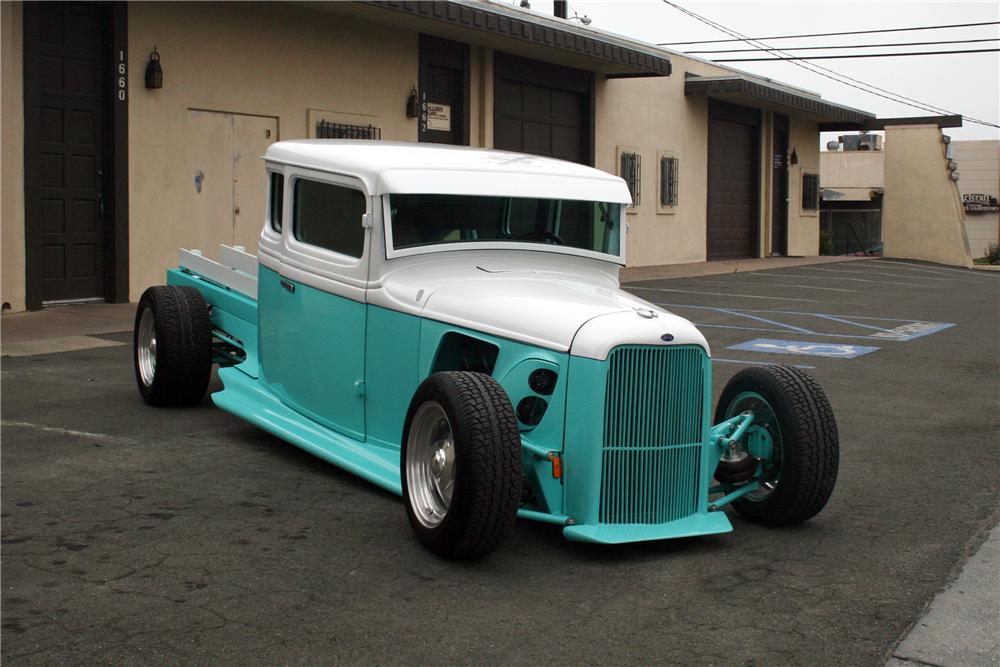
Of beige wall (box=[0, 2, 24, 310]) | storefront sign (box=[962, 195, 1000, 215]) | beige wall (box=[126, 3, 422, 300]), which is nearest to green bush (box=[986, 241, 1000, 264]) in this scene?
storefront sign (box=[962, 195, 1000, 215])

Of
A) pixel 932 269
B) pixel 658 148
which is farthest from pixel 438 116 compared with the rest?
pixel 932 269

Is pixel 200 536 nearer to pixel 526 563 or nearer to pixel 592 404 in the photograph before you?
pixel 526 563

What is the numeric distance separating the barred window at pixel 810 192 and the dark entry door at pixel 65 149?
22771 millimetres

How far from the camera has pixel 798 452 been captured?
17.0 feet

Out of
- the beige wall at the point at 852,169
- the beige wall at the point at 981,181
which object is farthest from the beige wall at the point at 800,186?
the beige wall at the point at 981,181

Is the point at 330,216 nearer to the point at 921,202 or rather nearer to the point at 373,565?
the point at 373,565

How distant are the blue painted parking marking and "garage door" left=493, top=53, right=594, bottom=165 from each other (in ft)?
28.2

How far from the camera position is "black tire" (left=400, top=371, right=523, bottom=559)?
455 cm

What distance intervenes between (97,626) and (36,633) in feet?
0.63

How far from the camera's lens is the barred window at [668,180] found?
2462 cm

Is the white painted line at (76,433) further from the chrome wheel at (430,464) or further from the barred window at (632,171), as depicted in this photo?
the barred window at (632,171)

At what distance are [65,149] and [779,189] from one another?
21.6 m

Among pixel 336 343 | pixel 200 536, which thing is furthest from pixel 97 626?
pixel 336 343

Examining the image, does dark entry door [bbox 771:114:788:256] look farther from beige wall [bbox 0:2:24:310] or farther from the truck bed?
the truck bed
